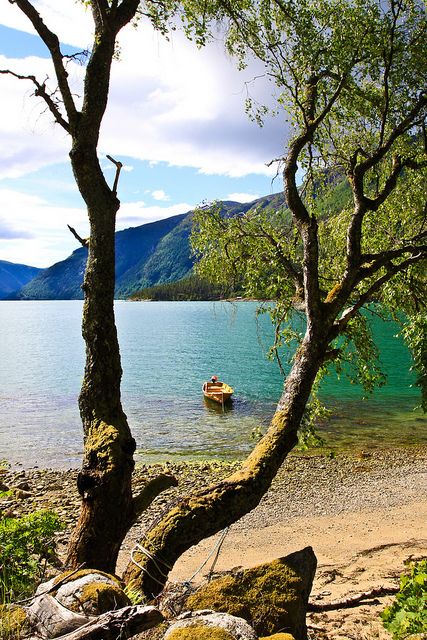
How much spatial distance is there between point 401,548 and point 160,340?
9559cm

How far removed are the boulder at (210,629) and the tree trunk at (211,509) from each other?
1866 millimetres

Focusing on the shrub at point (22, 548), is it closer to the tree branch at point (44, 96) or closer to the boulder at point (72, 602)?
the boulder at point (72, 602)

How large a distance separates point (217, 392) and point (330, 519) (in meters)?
22.8

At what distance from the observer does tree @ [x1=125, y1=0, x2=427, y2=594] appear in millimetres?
6641

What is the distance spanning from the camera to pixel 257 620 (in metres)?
5.23

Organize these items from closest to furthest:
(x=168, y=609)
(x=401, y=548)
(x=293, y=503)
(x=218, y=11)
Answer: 1. (x=168, y=609)
2. (x=218, y=11)
3. (x=401, y=548)
4. (x=293, y=503)

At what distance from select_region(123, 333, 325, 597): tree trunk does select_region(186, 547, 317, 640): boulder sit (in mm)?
744

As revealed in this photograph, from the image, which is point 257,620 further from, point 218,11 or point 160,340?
point 160,340

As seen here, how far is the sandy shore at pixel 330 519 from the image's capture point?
34.8 ft

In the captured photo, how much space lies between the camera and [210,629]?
4.02m

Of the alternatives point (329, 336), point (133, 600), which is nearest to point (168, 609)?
point (133, 600)

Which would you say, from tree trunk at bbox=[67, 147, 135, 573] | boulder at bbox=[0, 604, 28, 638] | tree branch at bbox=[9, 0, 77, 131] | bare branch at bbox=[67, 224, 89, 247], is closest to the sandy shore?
tree trunk at bbox=[67, 147, 135, 573]

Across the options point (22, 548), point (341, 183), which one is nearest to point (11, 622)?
point (22, 548)

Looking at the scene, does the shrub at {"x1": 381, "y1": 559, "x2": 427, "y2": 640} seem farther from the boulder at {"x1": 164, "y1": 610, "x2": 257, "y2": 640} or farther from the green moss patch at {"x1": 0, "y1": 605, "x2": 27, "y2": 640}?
the green moss patch at {"x1": 0, "y1": 605, "x2": 27, "y2": 640}
